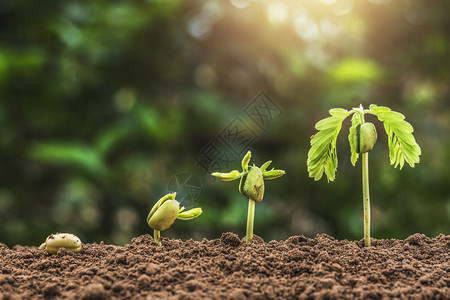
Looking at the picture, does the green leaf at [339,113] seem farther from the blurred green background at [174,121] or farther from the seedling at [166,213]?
the blurred green background at [174,121]

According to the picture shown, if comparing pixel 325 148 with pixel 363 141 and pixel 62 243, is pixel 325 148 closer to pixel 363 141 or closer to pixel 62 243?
pixel 363 141

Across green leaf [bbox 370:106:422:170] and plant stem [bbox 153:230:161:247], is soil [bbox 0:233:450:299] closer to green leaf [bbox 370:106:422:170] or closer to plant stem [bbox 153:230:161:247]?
plant stem [bbox 153:230:161:247]

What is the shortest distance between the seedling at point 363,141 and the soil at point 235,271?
0.38ft

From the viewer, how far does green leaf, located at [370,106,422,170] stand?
0.84 m

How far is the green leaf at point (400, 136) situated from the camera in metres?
0.84

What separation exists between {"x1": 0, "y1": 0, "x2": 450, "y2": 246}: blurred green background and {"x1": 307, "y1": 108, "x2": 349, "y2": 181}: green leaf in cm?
166

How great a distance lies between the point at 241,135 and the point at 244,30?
902 mm

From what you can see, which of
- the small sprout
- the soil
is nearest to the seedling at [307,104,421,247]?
the soil

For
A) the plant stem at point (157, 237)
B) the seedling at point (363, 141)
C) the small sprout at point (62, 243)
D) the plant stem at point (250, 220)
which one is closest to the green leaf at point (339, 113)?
the seedling at point (363, 141)

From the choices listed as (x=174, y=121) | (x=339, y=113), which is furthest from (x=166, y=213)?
(x=174, y=121)

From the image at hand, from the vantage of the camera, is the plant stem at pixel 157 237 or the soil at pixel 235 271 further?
the plant stem at pixel 157 237

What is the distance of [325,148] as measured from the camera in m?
0.88

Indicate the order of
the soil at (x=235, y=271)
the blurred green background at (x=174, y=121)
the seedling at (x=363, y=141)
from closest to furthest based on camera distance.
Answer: the soil at (x=235, y=271) < the seedling at (x=363, y=141) < the blurred green background at (x=174, y=121)

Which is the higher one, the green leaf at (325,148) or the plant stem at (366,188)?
the green leaf at (325,148)
